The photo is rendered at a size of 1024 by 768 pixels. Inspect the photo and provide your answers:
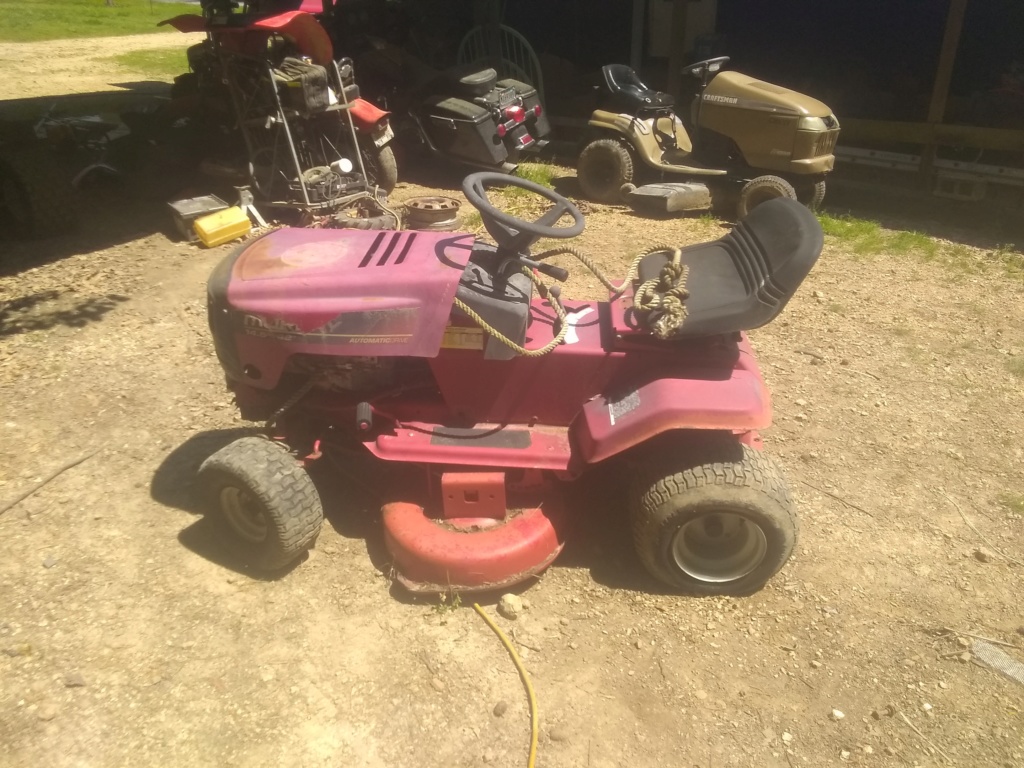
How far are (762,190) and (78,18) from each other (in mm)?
21356

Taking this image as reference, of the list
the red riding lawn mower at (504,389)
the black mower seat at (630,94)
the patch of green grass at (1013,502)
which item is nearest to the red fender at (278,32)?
the black mower seat at (630,94)

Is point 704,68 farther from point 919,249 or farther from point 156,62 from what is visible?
point 156,62

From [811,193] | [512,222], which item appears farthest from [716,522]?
[811,193]

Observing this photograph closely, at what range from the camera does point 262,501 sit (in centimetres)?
296

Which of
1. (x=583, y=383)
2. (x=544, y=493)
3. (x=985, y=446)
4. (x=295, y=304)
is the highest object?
(x=295, y=304)

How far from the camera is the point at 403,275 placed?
295 cm

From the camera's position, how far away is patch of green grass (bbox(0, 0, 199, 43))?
19047 mm

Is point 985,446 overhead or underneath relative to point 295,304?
underneath

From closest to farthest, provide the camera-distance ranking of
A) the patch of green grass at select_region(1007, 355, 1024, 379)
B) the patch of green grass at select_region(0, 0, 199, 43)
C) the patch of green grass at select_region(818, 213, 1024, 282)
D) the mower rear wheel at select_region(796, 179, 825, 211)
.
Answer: the patch of green grass at select_region(1007, 355, 1024, 379) < the patch of green grass at select_region(818, 213, 1024, 282) < the mower rear wheel at select_region(796, 179, 825, 211) < the patch of green grass at select_region(0, 0, 199, 43)

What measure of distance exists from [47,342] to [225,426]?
171 cm

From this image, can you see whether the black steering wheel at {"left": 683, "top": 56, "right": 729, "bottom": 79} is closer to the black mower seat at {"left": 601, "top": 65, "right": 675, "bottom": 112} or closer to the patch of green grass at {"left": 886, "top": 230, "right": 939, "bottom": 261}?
the black mower seat at {"left": 601, "top": 65, "right": 675, "bottom": 112}

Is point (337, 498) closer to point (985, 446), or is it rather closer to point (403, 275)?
point (403, 275)

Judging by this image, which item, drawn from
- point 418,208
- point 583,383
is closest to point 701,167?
point 418,208

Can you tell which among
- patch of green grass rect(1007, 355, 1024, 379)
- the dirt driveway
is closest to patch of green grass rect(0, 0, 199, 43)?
the dirt driveway
